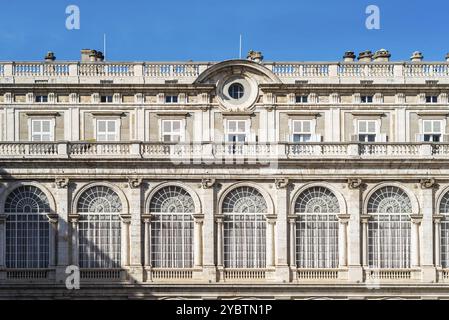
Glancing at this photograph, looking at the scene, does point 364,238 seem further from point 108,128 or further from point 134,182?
point 108,128

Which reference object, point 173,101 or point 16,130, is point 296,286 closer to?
point 173,101

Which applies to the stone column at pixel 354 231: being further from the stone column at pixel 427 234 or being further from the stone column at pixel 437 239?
the stone column at pixel 437 239

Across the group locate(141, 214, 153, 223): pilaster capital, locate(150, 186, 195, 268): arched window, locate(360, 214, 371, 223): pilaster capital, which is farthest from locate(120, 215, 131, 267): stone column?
locate(360, 214, 371, 223): pilaster capital

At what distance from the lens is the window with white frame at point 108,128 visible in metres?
59.2

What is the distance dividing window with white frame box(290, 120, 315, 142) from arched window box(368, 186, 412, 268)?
22.8ft

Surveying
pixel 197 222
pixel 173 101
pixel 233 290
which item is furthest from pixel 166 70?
pixel 233 290

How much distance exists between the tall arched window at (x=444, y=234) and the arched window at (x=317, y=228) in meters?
5.49

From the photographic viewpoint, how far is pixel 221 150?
178 feet

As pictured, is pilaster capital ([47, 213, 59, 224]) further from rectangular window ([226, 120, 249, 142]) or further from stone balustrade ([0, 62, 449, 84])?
rectangular window ([226, 120, 249, 142])

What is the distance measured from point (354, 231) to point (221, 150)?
8162 millimetres

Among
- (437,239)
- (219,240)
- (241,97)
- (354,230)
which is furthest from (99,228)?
(437,239)

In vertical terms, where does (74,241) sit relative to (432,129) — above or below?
below

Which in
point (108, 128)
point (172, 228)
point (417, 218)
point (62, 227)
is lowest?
point (172, 228)

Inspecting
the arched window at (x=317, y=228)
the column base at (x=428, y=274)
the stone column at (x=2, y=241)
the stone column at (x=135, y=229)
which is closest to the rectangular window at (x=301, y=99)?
the arched window at (x=317, y=228)
